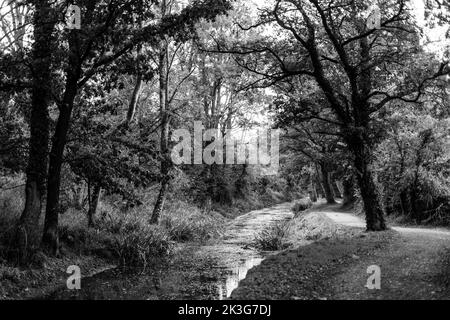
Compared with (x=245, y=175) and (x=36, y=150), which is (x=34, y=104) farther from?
(x=245, y=175)

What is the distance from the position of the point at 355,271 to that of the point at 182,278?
4.65 meters

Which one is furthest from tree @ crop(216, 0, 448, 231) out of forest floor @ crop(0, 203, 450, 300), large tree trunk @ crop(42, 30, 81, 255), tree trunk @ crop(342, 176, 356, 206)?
tree trunk @ crop(342, 176, 356, 206)

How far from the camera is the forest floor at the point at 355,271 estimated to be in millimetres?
7956

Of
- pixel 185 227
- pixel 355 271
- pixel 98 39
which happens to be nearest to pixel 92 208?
pixel 185 227

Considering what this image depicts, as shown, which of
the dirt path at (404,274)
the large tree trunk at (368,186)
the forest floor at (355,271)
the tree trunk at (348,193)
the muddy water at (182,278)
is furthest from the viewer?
the tree trunk at (348,193)

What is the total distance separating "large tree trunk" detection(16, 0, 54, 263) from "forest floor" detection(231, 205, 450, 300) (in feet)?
19.0

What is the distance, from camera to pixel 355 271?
9844 mm

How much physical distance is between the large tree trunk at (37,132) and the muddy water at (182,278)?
1934mm

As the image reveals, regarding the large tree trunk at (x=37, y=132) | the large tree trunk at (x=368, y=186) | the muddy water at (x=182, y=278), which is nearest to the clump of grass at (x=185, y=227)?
the muddy water at (x=182, y=278)

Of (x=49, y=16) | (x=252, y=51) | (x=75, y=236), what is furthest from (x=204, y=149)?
(x=49, y=16)

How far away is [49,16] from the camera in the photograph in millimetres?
9500

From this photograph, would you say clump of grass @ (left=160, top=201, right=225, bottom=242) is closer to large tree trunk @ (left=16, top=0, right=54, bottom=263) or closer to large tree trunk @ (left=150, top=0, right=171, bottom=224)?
large tree trunk @ (left=150, top=0, right=171, bottom=224)

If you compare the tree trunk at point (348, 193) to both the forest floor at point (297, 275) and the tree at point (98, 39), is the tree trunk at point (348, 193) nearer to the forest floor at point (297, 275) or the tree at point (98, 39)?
the forest floor at point (297, 275)
